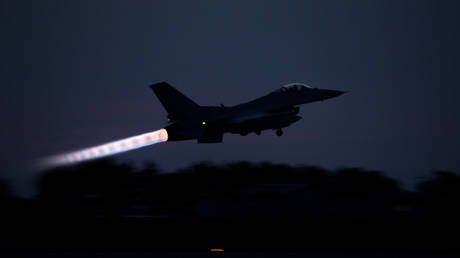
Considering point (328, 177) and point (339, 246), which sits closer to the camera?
point (339, 246)

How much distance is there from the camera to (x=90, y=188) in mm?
54438

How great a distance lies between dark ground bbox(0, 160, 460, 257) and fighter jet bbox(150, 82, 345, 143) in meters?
6.23

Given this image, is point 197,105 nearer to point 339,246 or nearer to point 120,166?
point 339,246

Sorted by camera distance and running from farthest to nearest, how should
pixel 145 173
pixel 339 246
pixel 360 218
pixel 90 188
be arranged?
pixel 145 173 → pixel 90 188 → pixel 360 218 → pixel 339 246

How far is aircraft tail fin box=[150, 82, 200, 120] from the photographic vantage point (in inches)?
1423

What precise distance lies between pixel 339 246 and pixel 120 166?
34.9 metres

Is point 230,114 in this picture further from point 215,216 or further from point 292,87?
point 215,216

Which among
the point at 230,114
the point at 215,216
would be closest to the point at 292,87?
the point at 230,114

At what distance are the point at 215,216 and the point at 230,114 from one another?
46.0ft

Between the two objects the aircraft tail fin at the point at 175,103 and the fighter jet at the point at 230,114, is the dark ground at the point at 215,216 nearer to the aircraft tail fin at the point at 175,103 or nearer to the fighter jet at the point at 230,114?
the fighter jet at the point at 230,114

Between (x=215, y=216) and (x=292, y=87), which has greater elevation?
(x=292, y=87)

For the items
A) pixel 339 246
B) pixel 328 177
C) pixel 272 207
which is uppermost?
pixel 328 177

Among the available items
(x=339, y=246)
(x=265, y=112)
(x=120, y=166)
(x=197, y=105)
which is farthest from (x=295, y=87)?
(x=120, y=166)

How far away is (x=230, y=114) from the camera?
117 ft
